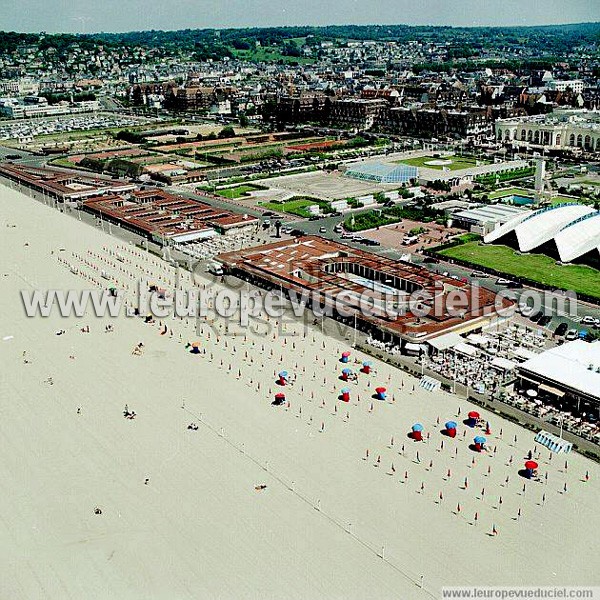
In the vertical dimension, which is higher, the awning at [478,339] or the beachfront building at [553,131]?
the beachfront building at [553,131]

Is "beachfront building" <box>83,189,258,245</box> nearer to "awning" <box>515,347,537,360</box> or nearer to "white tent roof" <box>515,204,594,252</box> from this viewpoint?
"white tent roof" <box>515,204,594,252</box>

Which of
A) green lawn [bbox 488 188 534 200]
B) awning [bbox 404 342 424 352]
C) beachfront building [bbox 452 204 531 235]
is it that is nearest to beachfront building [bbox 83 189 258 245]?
beachfront building [bbox 452 204 531 235]

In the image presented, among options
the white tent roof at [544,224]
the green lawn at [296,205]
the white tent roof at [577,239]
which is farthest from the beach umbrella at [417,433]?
the green lawn at [296,205]

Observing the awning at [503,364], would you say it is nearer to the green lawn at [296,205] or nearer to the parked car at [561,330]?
the parked car at [561,330]

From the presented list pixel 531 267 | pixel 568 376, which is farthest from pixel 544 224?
pixel 568 376

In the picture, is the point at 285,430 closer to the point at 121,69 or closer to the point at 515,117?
the point at 515,117

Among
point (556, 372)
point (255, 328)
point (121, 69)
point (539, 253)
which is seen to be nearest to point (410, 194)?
point (539, 253)
